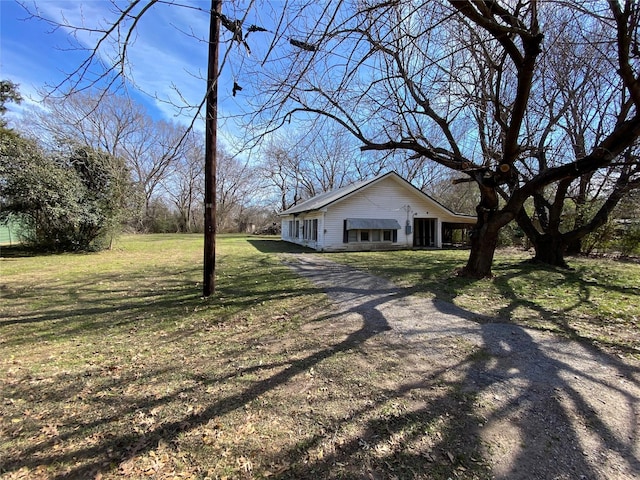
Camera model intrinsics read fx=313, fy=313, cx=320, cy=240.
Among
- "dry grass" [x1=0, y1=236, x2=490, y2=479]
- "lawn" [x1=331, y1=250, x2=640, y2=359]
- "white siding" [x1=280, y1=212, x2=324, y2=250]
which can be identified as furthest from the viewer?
"white siding" [x1=280, y1=212, x2=324, y2=250]

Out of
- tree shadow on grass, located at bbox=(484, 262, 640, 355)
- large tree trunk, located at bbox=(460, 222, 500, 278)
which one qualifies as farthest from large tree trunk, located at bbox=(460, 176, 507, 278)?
tree shadow on grass, located at bbox=(484, 262, 640, 355)

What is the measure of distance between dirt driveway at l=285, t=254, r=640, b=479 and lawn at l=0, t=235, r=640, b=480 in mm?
239

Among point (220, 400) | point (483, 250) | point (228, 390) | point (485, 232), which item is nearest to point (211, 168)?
→ point (228, 390)

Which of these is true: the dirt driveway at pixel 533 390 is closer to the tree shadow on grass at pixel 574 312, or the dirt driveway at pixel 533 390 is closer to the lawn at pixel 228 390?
the lawn at pixel 228 390

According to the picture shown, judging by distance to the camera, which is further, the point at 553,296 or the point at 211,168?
the point at 553,296

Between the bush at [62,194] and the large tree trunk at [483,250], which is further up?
the bush at [62,194]

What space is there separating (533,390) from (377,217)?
16021 mm

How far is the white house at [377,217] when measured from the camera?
58.9ft

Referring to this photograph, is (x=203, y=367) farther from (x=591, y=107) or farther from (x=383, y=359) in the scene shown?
(x=591, y=107)

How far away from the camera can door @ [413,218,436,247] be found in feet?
66.9

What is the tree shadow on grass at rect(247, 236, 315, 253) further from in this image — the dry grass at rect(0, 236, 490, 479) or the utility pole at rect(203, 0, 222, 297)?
the dry grass at rect(0, 236, 490, 479)

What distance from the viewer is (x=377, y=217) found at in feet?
61.3

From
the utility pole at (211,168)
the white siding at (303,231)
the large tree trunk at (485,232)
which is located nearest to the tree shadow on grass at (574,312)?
the large tree trunk at (485,232)

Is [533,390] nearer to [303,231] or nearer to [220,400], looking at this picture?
[220,400]
